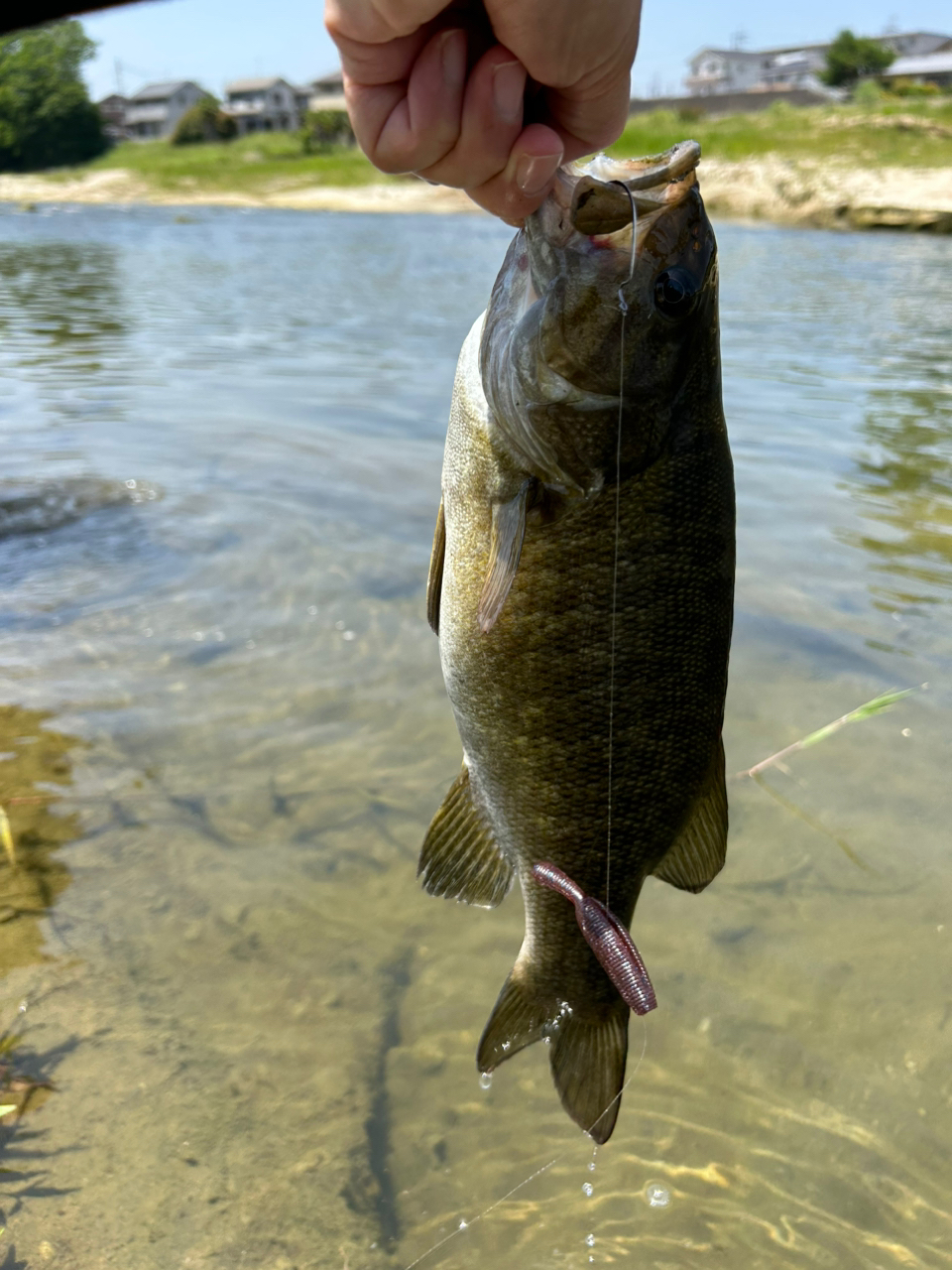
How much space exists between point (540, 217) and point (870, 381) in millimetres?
11917

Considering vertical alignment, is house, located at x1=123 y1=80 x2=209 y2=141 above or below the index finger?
above

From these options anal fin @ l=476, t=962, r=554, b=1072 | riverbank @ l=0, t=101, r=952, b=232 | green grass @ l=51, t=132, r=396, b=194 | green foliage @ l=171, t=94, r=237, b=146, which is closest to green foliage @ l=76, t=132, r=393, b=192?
green grass @ l=51, t=132, r=396, b=194

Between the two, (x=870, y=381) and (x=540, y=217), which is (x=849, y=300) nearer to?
(x=870, y=381)

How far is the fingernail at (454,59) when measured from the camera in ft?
5.68

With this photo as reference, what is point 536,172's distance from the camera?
185 cm

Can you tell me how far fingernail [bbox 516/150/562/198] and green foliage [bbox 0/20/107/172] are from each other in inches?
2874

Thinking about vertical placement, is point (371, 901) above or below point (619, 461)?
below

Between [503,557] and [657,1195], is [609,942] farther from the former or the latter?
[657,1195]

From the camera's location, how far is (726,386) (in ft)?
40.5

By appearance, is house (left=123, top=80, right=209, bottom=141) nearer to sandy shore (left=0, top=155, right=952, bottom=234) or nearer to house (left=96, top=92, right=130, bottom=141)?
house (left=96, top=92, right=130, bottom=141)

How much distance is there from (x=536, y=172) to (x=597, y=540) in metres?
0.68

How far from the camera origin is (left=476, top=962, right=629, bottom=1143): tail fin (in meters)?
2.35

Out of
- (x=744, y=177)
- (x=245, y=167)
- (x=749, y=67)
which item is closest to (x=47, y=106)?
(x=245, y=167)

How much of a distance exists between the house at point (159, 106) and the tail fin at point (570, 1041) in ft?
444
